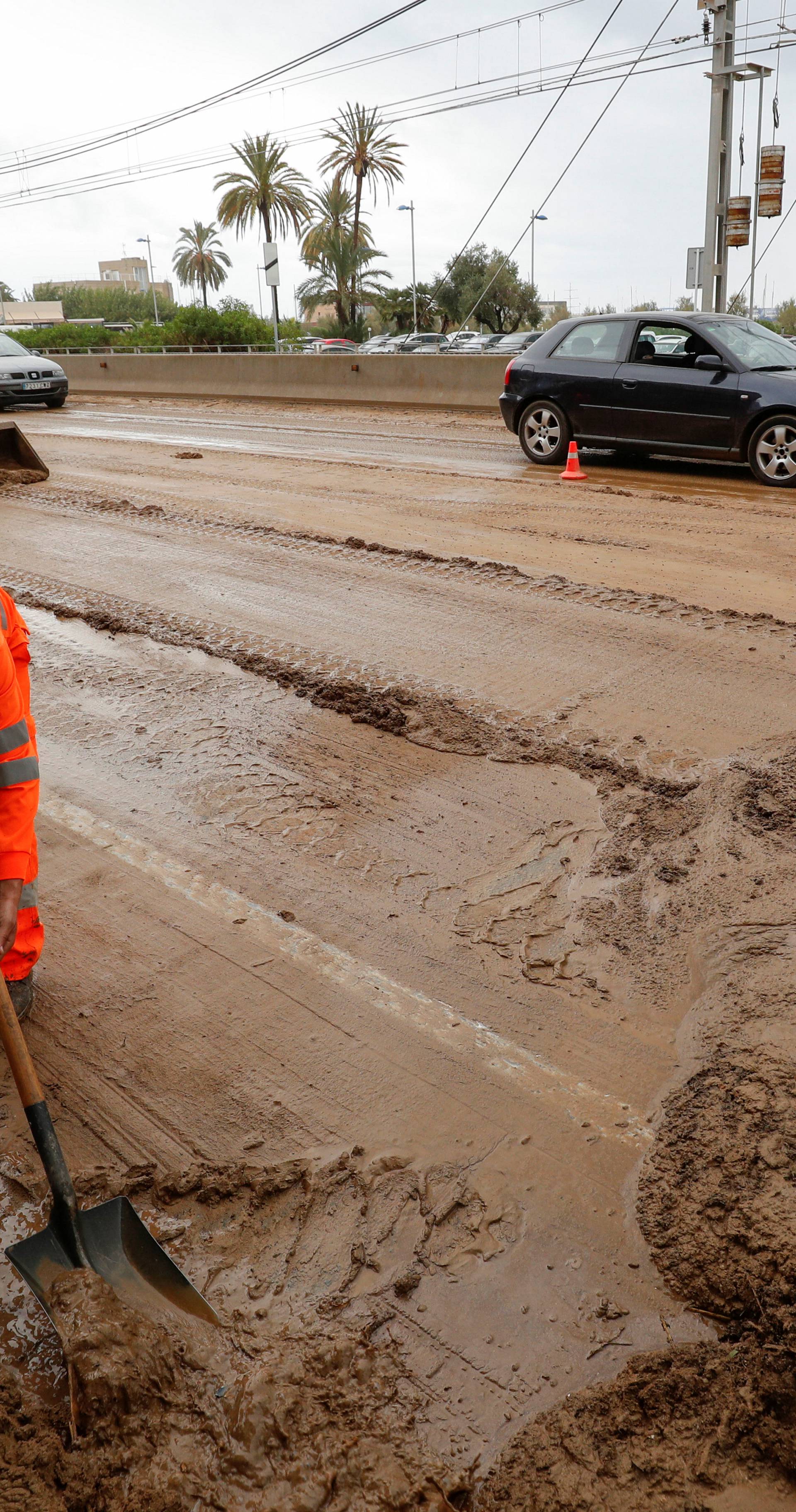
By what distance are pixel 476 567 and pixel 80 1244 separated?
→ 19.1 feet

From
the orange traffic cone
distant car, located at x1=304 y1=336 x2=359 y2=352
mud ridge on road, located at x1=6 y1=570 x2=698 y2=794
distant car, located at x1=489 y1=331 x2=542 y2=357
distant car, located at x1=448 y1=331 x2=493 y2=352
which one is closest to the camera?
mud ridge on road, located at x1=6 y1=570 x2=698 y2=794

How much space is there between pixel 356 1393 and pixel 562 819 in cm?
234

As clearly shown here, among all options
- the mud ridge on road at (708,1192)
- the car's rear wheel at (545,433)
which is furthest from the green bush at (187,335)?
the mud ridge on road at (708,1192)

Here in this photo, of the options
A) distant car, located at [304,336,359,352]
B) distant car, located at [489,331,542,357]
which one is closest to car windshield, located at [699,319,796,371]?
distant car, located at [489,331,542,357]

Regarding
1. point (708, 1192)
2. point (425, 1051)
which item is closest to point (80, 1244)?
point (425, 1051)

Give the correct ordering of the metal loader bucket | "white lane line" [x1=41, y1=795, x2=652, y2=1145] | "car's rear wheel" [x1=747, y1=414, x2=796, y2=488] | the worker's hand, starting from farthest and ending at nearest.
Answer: the metal loader bucket, "car's rear wheel" [x1=747, y1=414, x2=796, y2=488], "white lane line" [x1=41, y1=795, x2=652, y2=1145], the worker's hand

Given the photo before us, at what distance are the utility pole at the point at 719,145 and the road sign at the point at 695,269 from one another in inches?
3.5

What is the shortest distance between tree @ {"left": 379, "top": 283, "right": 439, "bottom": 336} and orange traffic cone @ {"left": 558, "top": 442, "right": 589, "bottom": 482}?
44.1 m

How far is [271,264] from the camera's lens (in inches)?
1124

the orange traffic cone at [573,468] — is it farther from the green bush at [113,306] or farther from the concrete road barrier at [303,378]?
the green bush at [113,306]

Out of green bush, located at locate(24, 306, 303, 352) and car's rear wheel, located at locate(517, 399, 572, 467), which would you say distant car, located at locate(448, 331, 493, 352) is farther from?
car's rear wheel, located at locate(517, 399, 572, 467)

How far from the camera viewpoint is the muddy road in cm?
191

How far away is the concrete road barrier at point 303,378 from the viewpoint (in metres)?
18.3

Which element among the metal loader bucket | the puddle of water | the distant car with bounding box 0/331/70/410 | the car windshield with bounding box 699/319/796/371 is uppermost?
the distant car with bounding box 0/331/70/410
